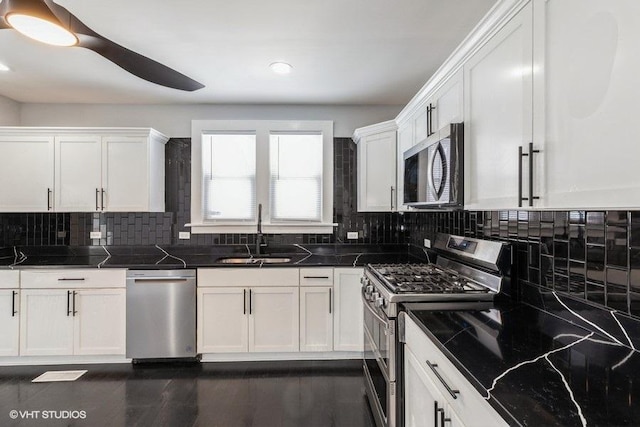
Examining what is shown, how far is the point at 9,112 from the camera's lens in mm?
3271

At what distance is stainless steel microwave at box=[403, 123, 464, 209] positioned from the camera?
1.70 metres

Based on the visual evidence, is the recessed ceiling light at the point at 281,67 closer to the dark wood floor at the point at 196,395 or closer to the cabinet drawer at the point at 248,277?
the cabinet drawer at the point at 248,277

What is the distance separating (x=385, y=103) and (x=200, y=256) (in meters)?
2.60

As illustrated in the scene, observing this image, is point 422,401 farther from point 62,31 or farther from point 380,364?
point 62,31

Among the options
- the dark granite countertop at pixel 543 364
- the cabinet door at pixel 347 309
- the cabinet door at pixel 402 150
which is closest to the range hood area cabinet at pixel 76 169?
the cabinet door at pixel 347 309

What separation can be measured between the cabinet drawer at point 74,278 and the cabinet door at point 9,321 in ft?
0.45

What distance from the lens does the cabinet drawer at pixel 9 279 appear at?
275 cm

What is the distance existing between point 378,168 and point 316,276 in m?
1.21

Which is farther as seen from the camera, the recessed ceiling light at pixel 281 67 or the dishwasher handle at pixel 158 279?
the dishwasher handle at pixel 158 279

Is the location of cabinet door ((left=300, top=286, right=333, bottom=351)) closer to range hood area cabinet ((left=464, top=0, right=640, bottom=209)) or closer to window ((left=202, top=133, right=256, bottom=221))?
window ((left=202, top=133, right=256, bottom=221))

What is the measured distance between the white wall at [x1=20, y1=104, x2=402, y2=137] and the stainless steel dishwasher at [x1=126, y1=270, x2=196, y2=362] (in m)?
1.60

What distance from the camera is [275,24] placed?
6.44 ft

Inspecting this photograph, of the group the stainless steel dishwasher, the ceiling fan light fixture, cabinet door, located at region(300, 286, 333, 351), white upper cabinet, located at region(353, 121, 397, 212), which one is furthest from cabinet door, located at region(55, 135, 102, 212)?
white upper cabinet, located at region(353, 121, 397, 212)

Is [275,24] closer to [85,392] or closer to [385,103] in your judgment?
[385,103]
